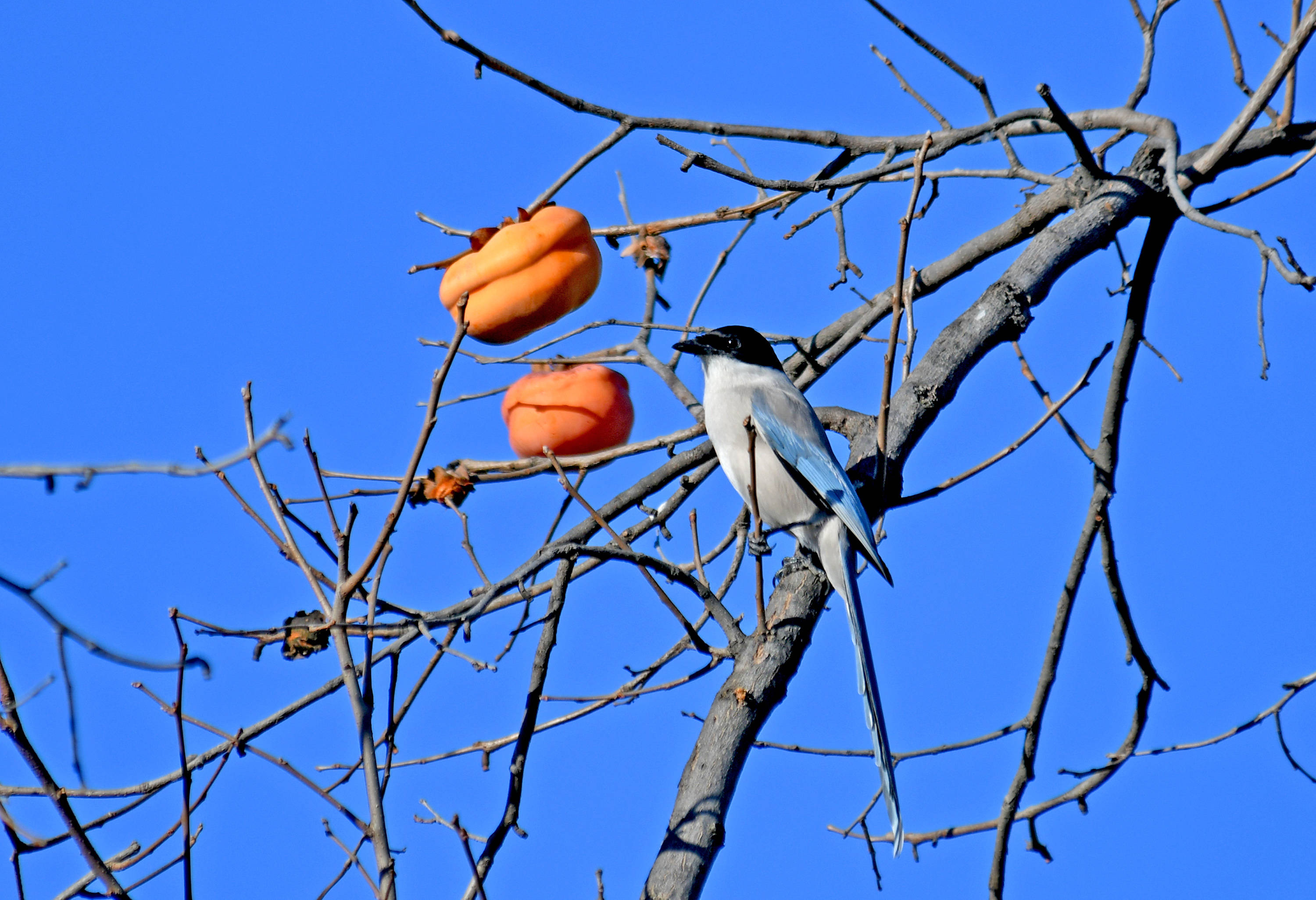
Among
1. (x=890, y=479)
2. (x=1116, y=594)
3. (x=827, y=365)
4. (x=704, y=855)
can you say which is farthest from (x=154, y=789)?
(x=1116, y=594)

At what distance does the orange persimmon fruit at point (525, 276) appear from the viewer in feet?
11.1

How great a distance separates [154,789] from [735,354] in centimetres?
234

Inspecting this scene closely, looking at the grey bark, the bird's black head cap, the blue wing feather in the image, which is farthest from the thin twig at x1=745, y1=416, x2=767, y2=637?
the bird's black head cap

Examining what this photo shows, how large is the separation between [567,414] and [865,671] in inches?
48.5

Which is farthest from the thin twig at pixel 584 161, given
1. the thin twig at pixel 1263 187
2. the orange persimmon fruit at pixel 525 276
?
the thin twig at pixel 1263 187

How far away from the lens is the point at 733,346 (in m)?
4.13

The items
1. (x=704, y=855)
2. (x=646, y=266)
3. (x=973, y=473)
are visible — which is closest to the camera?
(x=704, y=855)

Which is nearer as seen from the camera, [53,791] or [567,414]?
[53,791]

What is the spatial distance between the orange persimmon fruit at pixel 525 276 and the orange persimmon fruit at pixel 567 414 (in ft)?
0.65

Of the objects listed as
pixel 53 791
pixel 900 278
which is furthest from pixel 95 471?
pixel 900 278

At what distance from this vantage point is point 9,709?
168cm

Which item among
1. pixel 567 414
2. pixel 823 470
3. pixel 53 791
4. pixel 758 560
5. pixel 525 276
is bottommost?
pixel 53 791

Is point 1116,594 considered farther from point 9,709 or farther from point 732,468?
point 9,709

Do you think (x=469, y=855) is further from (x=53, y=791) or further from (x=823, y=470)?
(x=823, y=470)
